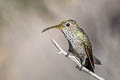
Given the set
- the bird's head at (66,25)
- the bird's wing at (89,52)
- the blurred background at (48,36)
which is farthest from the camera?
the blurred background at (48,36)

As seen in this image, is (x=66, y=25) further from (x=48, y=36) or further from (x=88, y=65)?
(x=48, y=36)

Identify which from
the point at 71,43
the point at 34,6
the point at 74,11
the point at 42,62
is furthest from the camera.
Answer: the point at 34,6

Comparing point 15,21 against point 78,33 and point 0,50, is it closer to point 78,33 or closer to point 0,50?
point 0,50

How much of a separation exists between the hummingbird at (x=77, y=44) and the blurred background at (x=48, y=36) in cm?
164

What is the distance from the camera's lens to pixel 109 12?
18.2 ft

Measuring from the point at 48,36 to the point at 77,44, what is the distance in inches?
86.4

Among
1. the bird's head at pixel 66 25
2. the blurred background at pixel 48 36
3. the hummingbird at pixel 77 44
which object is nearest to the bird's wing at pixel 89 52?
the hummingbird at pixel 77 44

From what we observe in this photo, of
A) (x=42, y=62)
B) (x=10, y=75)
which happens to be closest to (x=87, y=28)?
(x=42, y=62)

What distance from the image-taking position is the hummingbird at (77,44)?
8.07ft

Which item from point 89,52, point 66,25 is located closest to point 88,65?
point 89,52

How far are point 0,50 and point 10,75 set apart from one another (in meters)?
0.30

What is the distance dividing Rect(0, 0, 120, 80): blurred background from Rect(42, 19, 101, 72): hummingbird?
64.5 inches

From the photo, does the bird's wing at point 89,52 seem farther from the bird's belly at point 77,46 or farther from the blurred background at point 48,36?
the blurred background at point 48,36

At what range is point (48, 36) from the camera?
4734mm
